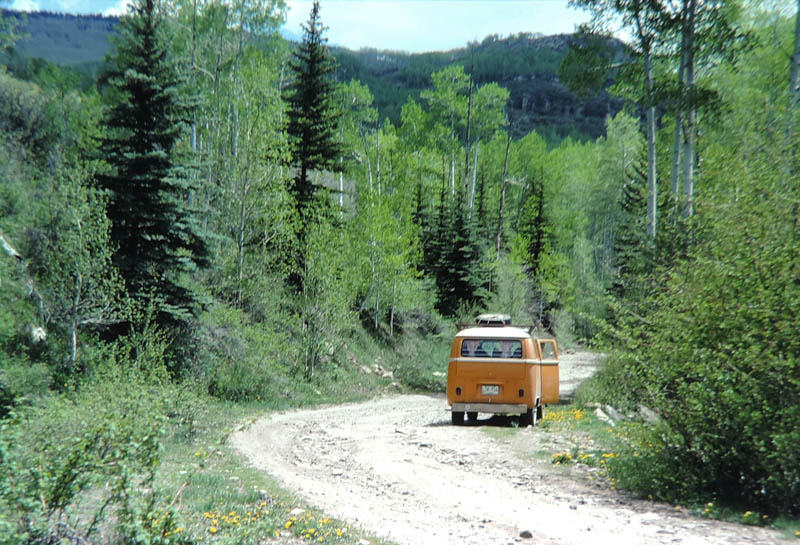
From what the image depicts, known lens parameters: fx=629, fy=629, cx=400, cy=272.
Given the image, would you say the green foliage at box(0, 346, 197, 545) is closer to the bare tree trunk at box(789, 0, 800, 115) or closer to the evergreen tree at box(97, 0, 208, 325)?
the evergreen tree at box(97, 0, 208, 325)

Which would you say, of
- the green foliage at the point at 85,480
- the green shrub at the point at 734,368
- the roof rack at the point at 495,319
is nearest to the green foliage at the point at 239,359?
the roof rack at the point at 495,319

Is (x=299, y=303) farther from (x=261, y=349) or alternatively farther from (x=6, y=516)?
(x=6, y=516)

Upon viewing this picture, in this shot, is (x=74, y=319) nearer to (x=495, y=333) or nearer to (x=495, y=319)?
(x=495, y=333)

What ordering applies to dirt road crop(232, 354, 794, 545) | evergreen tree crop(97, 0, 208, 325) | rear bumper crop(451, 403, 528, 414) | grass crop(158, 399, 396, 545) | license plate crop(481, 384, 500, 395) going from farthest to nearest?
evergreen tree crop(97, 0, 208, 325)
license plate crop(481, 384, 500, 395)
rear bumper crop(451, 403, 528, 414)
dirt road crop(232, 354, 794, 545)
grass crop(158, 399, 396, 545)

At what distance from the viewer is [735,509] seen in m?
7.35

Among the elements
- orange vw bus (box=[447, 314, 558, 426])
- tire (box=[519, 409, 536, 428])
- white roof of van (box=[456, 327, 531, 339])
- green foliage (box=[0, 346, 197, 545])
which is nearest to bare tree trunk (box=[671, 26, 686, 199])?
white roof of van (box=[456, 327, 531, 339])

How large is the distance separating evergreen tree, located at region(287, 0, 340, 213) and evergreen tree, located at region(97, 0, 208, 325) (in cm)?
1158

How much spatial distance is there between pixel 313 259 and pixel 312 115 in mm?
9135

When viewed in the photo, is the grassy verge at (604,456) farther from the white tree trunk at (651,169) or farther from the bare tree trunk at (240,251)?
the bare tree trunk at (240,251)

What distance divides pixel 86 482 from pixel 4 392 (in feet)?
39.0

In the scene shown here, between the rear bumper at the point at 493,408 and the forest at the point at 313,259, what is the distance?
2.90 m

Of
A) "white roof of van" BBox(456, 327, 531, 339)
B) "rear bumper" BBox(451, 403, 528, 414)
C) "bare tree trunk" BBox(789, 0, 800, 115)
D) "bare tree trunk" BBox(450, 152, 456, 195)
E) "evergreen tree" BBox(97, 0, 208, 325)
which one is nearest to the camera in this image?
"rear bumper" BBox(451, 403, 528, 414)

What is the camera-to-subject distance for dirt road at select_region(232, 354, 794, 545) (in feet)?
21.5

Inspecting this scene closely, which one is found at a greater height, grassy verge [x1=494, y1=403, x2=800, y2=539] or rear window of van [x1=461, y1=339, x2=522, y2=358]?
rear window of van [x1=461, y1=339, x2=522, y2=358]
